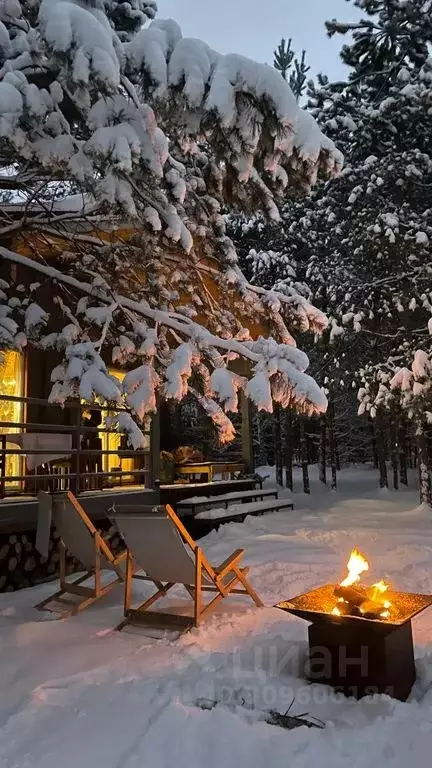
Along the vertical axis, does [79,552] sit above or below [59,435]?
below

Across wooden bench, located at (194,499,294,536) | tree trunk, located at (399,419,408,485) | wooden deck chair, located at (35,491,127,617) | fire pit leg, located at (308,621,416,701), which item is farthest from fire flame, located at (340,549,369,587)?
tree trunk, located at (399,419,408,485)

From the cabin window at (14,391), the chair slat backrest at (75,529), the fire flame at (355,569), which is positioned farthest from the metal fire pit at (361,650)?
the cabin window at (14,391)

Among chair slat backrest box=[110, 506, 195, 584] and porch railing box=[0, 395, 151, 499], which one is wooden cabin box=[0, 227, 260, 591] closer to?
porch railing box=[0, 395, 151, 499]

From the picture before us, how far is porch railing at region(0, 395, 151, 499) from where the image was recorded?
691cm

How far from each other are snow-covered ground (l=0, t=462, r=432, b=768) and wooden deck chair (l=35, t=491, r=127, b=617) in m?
0.17

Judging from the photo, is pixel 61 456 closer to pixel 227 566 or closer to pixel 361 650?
pixel 227 566

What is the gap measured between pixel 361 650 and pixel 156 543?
5.81 feet

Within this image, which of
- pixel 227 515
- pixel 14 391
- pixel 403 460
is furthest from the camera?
pixel 403 460

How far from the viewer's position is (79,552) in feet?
17.9

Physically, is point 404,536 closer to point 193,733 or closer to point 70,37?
point 193,733

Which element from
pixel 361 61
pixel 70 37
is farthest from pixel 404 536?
pixel 361 61

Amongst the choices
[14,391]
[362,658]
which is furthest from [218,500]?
[362,658]

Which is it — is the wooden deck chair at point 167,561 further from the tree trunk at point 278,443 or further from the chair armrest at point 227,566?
the tree trunk at point 278,443

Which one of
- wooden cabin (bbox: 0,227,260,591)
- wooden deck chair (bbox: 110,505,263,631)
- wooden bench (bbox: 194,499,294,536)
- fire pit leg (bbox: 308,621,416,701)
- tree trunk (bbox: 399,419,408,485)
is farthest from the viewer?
tree trunk (bbox: 399,419,408,485)
